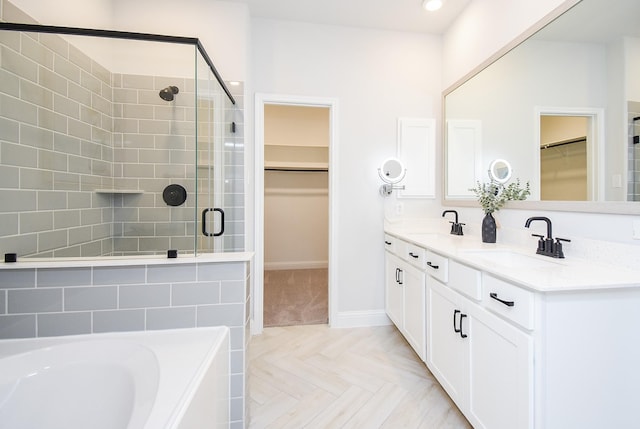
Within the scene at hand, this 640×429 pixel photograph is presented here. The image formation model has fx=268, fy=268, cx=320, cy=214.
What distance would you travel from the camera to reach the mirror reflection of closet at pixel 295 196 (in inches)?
166

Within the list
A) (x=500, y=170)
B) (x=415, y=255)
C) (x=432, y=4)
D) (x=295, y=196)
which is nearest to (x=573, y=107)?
(x=500, y=170)

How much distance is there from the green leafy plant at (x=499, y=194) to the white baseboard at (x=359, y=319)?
1.38m

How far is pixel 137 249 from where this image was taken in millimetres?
1607

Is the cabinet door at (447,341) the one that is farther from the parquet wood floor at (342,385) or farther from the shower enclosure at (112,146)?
the shower enclosure at (112,146)

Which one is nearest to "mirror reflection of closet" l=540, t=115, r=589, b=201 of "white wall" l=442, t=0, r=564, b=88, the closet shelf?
"white wall" l=442, t=0, r=564, b=88

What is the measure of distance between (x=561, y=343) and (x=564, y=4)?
5.73 feet

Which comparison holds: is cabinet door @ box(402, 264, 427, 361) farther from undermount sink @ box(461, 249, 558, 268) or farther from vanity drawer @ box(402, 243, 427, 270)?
undermount sink @ box(461, 249, 558, 268)

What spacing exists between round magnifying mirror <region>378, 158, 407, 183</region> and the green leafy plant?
715 millimetres

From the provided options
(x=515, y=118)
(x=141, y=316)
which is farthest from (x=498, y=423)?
(x=515, y=118)

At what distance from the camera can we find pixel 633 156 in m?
1.17

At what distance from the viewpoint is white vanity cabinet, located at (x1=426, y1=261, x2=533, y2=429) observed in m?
1.00

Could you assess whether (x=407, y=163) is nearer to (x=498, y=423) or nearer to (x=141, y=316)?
(x=498, y=423)


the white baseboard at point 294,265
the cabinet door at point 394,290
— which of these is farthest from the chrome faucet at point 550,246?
the white baseboard at point 294,265

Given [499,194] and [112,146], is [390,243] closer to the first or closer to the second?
[499,194]
